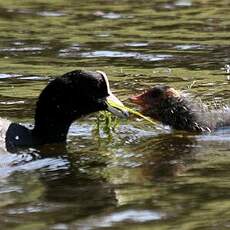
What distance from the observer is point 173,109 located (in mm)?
10648

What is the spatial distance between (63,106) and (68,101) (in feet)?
0.24

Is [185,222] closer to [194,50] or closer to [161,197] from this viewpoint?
[161,197]

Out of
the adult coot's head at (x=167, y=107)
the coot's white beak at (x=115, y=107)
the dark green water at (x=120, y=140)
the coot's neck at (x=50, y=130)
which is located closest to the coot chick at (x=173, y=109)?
the adult coot's head at (x=167, y=107)

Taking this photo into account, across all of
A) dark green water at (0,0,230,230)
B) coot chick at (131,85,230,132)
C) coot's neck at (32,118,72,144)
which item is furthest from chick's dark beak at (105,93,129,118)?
coot chick at (131,85,230,132)

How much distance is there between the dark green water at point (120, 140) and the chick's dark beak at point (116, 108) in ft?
1.17

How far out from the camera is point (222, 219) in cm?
704

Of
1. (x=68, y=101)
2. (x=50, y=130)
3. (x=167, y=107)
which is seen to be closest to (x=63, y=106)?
(x=68, y=101)

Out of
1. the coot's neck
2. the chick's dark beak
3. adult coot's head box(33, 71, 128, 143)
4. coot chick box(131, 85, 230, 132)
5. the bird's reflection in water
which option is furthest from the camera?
coot chick box(131, 85, 230, 132)

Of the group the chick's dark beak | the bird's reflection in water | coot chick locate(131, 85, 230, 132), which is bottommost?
the bird's reflection in water

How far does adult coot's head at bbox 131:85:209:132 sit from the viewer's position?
34.7 ft

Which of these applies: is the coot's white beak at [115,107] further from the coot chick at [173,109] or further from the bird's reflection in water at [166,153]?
the coot chick at [173,109]

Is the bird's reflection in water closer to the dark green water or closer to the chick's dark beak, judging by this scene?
the dark green water

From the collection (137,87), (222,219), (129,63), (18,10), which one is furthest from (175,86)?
(18,10)

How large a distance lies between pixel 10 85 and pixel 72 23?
561cm
